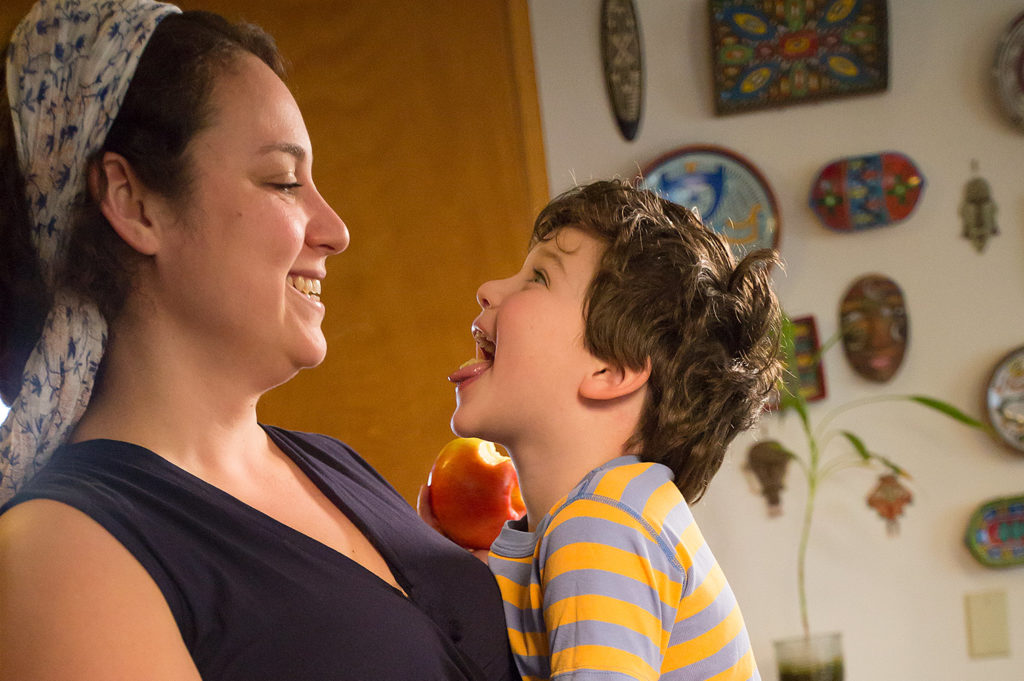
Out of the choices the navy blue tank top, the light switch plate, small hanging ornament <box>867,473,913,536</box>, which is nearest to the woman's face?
the navy blue tank top

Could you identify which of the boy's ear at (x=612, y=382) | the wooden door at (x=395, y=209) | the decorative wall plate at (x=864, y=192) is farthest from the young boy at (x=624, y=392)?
the decorative wall plate at (x=864, y=192)

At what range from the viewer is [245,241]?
0.98m

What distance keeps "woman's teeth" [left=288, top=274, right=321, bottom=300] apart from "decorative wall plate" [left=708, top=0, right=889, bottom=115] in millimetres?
1866

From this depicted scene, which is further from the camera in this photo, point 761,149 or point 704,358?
point 761,149

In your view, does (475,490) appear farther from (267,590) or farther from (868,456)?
(868,456)

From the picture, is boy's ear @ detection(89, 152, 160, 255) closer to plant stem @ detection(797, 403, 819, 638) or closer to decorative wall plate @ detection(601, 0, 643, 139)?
decorative wall plate @ detection(601, 0, 643, 139)

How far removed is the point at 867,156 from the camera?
8.66ft

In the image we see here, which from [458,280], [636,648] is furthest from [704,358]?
[458,280]

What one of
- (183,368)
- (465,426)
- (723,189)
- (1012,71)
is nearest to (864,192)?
(723,189)

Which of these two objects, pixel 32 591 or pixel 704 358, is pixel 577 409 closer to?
pixel 704 358

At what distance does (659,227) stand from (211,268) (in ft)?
1.87

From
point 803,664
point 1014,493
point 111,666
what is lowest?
point 803,664

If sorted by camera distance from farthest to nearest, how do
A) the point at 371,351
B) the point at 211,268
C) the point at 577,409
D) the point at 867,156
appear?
the point at 867,156, the point at 371,351, the point at 577,409, the point at 211,268

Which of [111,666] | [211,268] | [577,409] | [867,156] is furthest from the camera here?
[867,156]
